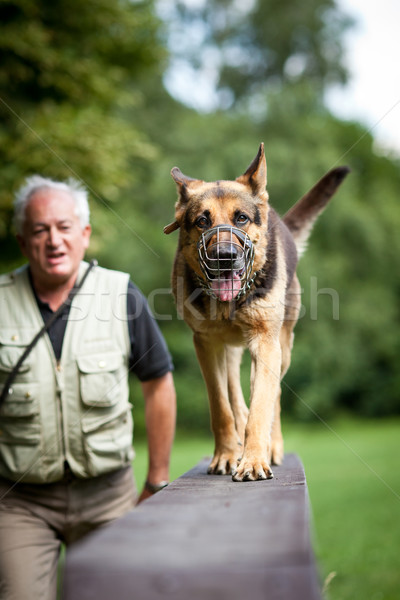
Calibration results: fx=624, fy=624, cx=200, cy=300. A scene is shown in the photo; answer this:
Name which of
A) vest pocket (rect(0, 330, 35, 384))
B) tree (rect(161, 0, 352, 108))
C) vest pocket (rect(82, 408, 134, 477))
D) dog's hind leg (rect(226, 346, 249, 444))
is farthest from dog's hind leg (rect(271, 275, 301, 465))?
tree (rect(161, 0, 352, 108))

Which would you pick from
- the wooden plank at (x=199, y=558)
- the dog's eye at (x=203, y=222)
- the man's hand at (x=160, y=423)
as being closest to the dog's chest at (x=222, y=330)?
the dog's eye at (x=203, y=222)

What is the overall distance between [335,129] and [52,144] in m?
20.4

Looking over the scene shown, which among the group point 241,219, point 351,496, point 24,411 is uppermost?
point 241,219

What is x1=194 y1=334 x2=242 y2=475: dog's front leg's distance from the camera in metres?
3.33

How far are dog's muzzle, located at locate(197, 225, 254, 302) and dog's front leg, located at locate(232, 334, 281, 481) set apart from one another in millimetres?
468

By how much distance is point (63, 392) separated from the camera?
3842mm

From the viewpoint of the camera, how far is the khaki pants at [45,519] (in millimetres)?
3547

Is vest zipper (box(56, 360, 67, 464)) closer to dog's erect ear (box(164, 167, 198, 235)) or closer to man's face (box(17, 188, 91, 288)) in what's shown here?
man's face (box(17, 188, 91, 288))

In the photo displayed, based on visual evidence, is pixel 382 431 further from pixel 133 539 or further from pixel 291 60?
pixel 133 539

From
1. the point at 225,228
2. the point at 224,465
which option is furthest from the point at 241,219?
the point at 224,465

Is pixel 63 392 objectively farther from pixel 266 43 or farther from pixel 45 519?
pixel 266 43

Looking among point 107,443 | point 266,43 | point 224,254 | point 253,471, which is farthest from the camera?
point 266,43

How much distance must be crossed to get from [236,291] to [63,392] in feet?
4.93

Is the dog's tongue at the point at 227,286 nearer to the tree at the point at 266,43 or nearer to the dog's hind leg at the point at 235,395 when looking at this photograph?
the dog's hind leg at the point at 235,395
